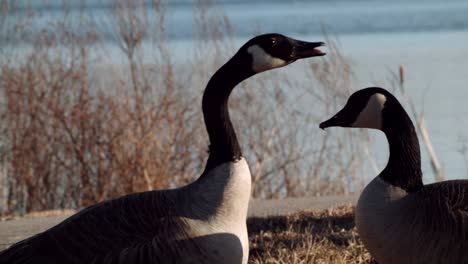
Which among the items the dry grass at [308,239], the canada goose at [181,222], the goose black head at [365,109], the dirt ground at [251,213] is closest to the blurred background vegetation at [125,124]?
the dirt ground at [251,213]

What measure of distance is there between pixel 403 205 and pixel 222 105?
3.44 feet

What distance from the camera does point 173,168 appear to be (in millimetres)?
8367

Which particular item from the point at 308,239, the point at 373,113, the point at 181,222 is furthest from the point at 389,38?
the point at 181,222

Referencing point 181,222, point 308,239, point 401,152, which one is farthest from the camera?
point 308,239

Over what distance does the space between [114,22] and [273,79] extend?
6.15 ft

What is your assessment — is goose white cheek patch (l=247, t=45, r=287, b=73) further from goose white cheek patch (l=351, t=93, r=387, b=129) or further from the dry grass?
the dry grass

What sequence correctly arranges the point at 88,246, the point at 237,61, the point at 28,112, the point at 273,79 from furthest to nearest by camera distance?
the point at 273,79, the point at 28,112, the point at 237,61, the point at 88,246

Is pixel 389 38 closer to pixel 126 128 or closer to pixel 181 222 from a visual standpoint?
pixel 126 128

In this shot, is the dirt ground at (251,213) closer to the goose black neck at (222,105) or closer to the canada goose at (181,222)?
the canada goose at (181,222)

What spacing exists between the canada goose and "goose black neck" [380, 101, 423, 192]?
777 millimetres

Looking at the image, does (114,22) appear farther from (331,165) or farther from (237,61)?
(237,61)

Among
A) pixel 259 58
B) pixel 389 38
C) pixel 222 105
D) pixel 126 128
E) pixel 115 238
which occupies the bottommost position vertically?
pixel 389 38

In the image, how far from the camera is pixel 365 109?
463 centimetres

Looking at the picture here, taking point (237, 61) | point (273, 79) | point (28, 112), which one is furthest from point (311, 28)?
point (237, 61)
